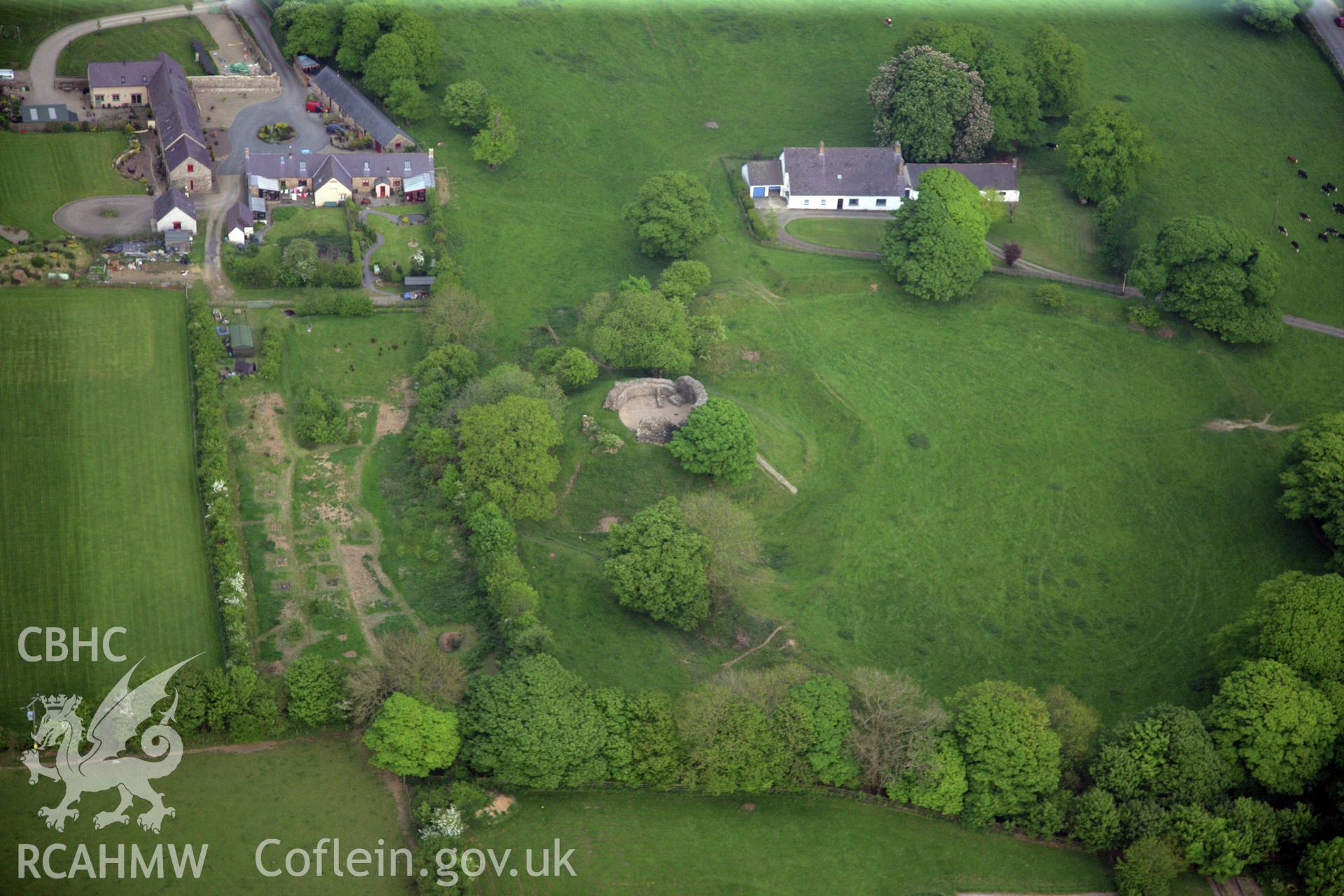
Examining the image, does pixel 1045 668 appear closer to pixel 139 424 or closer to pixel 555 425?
pixel 555 425

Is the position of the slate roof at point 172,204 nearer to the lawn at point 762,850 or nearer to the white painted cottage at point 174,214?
the white painted cottage at point 174,214

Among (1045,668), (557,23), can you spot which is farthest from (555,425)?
(557,23)

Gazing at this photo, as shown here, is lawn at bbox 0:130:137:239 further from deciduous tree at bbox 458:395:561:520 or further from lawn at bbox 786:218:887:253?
lawn at bbox 786:218:887:253

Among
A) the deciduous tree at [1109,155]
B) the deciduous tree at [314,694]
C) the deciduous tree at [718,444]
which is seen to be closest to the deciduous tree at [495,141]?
the deciduous tree at [718,444]

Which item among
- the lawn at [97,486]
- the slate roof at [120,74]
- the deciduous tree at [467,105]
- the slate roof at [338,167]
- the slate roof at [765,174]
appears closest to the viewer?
the lawn at [97,486]

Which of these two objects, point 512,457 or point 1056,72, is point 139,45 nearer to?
point 512,457

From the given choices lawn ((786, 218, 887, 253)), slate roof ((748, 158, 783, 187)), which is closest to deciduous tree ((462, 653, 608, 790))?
lawn ((786, 218, 887, 253))

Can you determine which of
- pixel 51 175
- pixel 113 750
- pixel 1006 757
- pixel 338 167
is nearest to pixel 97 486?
pixel 113 750

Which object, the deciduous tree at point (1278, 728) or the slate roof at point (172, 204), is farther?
the slate roof at point (172, 204)
